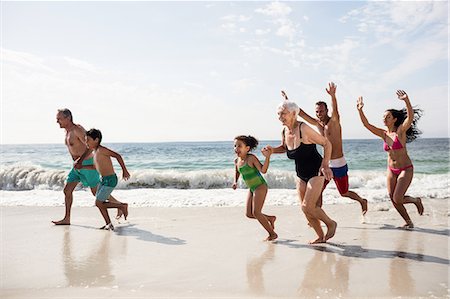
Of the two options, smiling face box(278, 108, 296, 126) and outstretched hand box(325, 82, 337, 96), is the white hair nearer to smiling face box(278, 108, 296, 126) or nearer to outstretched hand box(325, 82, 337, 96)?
smiling face box(278, 108, 296, 126)

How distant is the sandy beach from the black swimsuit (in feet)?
3.38

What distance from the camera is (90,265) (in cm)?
447

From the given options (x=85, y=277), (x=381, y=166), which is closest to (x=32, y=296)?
(x=85, y=277)

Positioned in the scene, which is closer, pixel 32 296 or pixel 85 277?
pixel 32 296

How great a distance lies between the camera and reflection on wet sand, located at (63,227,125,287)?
154 inches

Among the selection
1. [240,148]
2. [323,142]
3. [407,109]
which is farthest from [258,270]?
[407,109]

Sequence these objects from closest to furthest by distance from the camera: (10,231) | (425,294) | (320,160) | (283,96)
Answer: (425,294), (320,160), (283,96), (10,231)

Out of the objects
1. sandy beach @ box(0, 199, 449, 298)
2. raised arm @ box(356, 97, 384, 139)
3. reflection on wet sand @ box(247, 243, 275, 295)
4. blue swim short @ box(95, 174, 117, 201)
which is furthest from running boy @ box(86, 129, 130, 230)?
raised arm @ box(356, 97, 384, 139)

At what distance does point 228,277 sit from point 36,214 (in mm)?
5876

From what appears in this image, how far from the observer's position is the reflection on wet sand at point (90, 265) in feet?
12.8

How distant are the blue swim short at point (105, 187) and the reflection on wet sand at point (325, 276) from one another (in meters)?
3.79

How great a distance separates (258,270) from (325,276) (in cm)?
72

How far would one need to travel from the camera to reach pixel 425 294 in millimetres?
3443

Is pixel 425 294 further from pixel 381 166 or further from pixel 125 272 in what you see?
pixel 381 166
